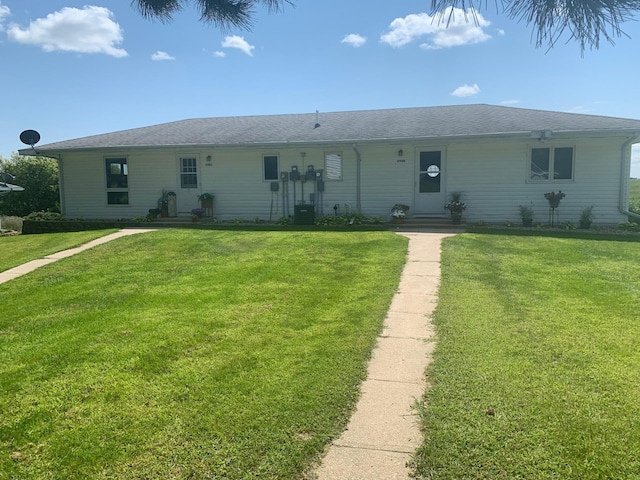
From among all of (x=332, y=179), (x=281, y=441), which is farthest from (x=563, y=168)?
(x=281, y=441)

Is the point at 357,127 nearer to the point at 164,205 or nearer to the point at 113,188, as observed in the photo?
the point at 164,205

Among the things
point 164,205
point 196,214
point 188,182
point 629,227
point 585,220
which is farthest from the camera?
point 188,182

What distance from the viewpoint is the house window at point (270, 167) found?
49.4 ft

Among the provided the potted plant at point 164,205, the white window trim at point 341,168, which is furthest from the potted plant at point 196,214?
the white window trim at point 341,168

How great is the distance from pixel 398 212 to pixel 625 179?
6007 mm

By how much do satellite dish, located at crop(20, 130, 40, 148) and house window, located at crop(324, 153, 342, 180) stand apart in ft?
30.4

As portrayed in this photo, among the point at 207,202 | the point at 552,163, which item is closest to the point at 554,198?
the point at 552,163

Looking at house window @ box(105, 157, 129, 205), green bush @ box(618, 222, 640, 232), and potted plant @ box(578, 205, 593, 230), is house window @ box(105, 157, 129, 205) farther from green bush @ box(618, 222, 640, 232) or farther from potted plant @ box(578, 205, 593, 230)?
green bush @ box(618, 222, 640, 232)

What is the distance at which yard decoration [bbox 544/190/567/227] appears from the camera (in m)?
12.7

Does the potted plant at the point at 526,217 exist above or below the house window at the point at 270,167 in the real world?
below

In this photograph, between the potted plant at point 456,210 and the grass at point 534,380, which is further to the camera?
the potted plant at point 456,210

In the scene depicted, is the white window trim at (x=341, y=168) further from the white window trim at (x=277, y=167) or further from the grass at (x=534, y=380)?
the grass at (x=534, y=380)

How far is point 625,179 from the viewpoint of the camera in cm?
1265

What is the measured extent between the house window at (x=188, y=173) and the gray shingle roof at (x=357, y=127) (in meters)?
0.70
